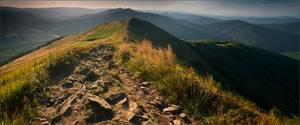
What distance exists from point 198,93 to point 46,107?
4893 mm

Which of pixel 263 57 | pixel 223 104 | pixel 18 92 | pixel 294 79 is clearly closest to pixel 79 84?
pixel 18 92

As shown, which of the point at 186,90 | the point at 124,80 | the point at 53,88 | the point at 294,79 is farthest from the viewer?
the point at 294,79

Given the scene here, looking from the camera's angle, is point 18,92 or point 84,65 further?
point 84,65

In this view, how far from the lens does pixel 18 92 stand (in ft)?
30.9

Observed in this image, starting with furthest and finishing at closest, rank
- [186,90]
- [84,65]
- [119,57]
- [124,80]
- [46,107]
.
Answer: [119,57] < [84,65] < [124,80] < [186,90] < [46,107]

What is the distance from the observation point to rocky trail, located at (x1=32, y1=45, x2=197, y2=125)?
7.93 m

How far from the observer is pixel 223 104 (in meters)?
9.08

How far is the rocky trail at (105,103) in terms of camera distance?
7.93 meters

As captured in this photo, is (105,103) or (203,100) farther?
(203,100)

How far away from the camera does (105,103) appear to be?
28.6 feet

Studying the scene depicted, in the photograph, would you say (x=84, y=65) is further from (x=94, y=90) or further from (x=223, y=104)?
(x=223, y=104)

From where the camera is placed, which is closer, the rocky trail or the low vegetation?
the rocky trail

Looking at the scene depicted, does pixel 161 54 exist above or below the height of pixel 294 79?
above

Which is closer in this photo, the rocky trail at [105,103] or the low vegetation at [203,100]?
the rocky trail at [105,103]
